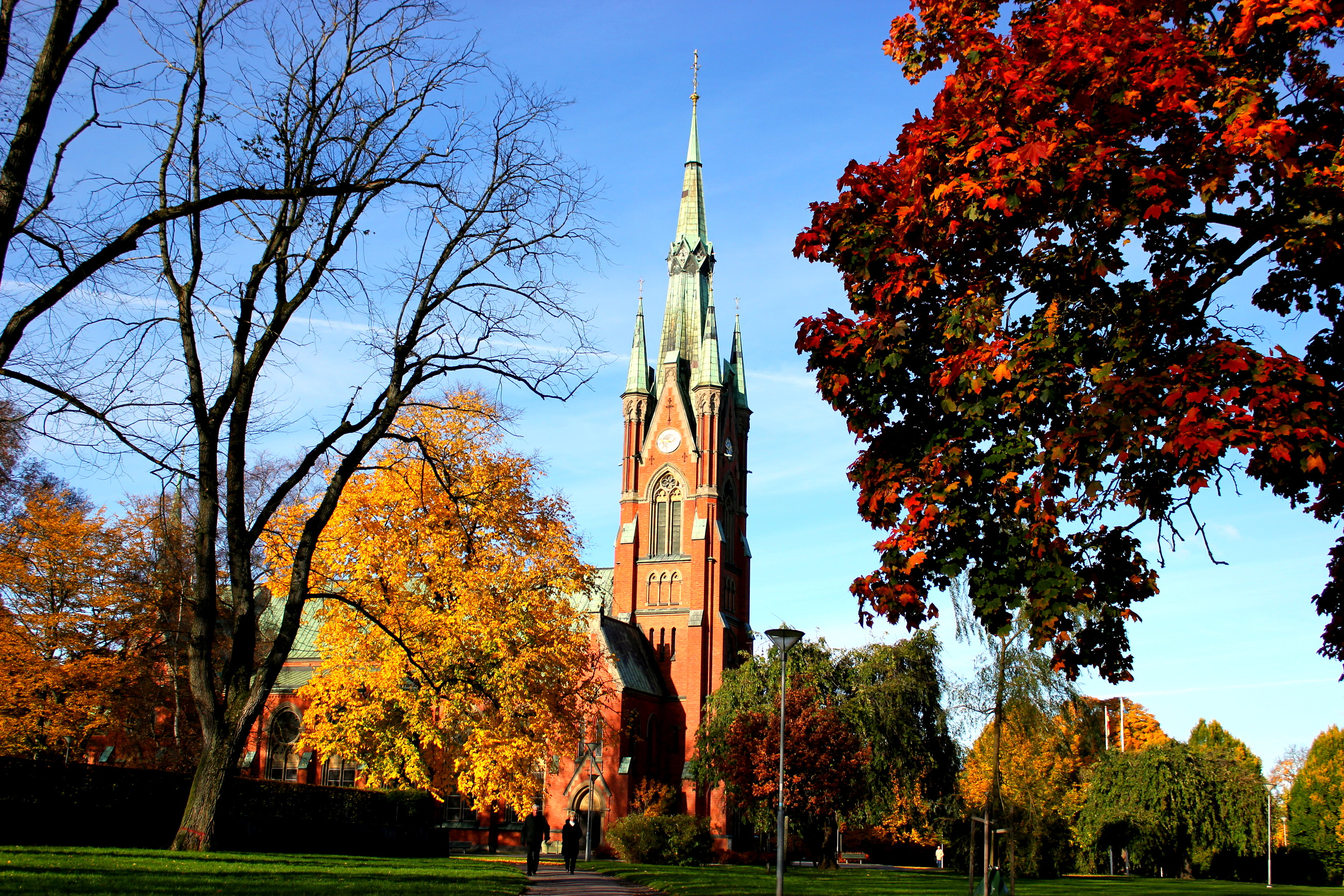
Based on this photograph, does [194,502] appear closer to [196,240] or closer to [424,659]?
[424,659]

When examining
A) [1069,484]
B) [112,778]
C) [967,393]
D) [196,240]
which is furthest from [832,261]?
[112,778]

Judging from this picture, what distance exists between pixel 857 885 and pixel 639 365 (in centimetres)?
4511

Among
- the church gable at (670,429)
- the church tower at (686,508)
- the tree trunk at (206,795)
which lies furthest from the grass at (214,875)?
the church gable at (670,429)

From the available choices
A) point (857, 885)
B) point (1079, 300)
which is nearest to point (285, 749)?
point (857, 885)

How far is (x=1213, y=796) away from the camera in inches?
1709

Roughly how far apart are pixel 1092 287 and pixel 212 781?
1173 centimetres

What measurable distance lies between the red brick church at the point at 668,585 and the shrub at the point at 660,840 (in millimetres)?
14718

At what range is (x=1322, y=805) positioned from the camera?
54.3 m

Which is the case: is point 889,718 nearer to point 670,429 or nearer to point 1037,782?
point 1037,782

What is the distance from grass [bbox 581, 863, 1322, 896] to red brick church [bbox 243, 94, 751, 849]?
59.3ft

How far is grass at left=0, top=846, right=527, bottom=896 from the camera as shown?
9578 millimetres

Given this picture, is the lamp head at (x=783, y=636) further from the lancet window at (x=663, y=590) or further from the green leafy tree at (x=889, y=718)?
the lancet window at (x=663, y=590)

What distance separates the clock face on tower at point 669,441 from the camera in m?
62.9

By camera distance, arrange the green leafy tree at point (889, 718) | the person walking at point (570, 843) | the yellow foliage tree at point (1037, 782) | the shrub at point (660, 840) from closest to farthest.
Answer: the person walking at point (570, 843)
the shrub at point (660, 840)
the yellow foliage tree at point (1037, 782)
the green leafy tree at point (889, 718)
